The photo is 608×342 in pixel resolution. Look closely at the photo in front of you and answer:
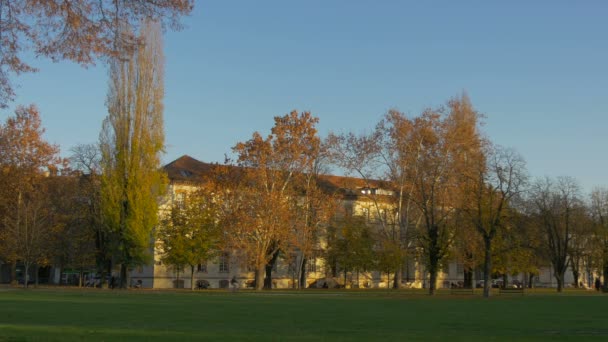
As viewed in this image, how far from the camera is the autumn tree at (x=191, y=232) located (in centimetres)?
6950

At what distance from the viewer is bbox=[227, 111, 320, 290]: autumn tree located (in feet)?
204

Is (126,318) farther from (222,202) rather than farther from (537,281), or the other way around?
(537,281)

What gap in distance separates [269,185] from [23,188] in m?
24.7

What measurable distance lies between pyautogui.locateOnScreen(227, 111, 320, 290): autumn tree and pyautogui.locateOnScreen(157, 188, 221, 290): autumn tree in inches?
229

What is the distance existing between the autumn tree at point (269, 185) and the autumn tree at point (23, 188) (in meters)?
20.1

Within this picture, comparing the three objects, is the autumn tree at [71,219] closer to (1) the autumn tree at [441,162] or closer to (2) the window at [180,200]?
(2) the window at [180,200]

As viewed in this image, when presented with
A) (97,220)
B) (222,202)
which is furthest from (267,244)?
(97,220)

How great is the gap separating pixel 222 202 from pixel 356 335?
4777 centimetres

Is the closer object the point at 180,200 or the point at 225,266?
the point at 180,200

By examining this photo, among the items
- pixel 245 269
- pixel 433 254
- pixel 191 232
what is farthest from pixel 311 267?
pixel 433 254

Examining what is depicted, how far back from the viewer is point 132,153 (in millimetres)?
62781

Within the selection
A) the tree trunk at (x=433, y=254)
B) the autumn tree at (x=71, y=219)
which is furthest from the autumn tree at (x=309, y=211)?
the autumn tree at (x=71, y=219)

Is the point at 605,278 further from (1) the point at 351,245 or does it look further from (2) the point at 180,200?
(2) the point at 180,200

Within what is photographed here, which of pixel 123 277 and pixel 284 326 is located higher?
pixel 284 326
